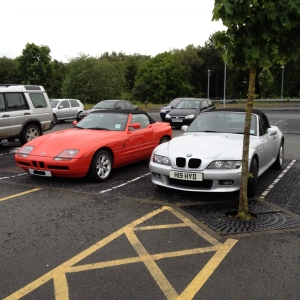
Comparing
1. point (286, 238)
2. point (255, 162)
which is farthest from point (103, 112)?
point (286, 238)

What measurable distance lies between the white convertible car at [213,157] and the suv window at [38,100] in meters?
6.50

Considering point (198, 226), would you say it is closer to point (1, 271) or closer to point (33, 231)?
point (33, 231)

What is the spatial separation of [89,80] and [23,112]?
35.5 metres

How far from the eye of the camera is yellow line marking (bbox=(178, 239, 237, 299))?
319 centimetres

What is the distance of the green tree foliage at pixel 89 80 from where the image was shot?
4600cm

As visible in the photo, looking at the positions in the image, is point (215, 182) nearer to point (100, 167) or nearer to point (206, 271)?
point (206, 271)

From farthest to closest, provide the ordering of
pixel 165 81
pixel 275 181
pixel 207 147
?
pixel 165 81, pixel 275 181, pixel 207 147

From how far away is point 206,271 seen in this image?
357 centimetres

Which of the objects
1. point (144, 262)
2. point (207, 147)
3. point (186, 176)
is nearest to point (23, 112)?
point (207, 147)

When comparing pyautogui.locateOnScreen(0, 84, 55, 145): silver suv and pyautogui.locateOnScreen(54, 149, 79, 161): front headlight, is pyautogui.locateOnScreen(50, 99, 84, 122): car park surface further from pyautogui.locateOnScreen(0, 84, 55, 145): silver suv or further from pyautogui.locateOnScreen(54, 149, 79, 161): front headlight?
pyautogui.locateOnScreen(54, 149, 79, 161): front headlight

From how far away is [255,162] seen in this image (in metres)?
6.20

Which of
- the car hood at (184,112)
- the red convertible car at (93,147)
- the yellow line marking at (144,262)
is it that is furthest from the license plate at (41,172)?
the car hood at (184,112)

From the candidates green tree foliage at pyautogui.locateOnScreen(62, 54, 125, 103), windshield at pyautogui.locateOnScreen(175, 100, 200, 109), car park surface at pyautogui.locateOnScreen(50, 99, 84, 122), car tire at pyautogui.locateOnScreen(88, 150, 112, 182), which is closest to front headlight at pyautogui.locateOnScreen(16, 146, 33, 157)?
car tire at pyautogui.locateOnScreen(88, 150, 112, 182)

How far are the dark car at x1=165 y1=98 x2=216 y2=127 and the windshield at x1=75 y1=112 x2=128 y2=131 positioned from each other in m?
9.80
